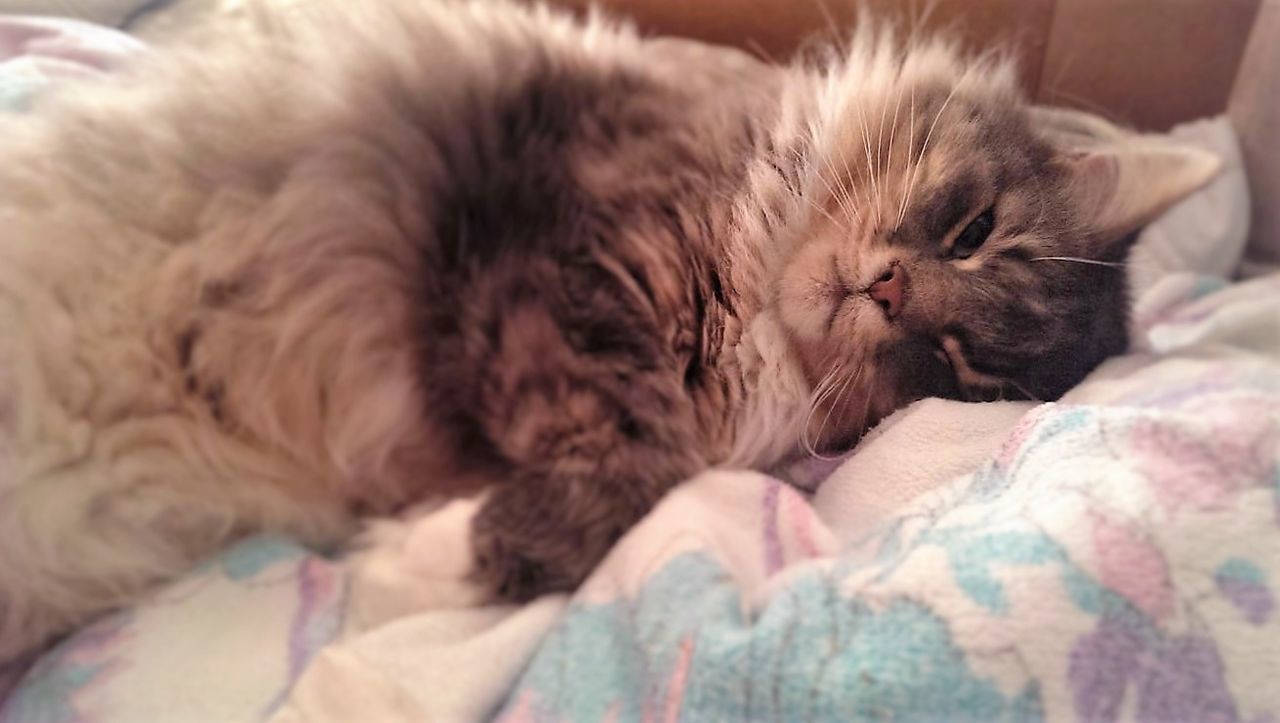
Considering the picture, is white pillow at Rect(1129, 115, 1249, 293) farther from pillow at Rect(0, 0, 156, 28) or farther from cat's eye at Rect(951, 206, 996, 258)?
pillow at Rect(0, 0, 156, 28)

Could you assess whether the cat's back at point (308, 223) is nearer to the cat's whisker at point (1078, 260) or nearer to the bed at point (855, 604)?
the bed at point (855, 604)

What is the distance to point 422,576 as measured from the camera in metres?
1.15

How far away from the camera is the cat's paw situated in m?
1.13

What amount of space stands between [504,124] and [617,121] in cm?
17

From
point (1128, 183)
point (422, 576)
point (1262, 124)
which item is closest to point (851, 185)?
point (1128, 183)

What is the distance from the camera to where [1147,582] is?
33.3 inches

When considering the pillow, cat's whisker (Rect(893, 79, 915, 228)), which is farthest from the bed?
the pillow

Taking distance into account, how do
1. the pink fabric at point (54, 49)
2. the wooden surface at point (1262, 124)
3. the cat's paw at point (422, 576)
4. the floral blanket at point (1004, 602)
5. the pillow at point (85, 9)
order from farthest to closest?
1. the wooden surface at point (1262, 124)
2. the pillow at point (85, 9)
3. the pink fabric at point (54, 49)
4. the cat's paw at point (422, 576)
5. the floral blanket at point (1004, 602)

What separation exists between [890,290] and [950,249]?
0.14 m

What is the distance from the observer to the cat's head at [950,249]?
1173 mm

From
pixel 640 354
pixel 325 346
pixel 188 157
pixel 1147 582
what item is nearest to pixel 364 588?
pixel 325 346

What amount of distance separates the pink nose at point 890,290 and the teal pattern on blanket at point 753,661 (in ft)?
1.30

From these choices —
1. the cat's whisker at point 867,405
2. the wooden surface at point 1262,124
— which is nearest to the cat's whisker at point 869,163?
the cat's whisker at point 867,405

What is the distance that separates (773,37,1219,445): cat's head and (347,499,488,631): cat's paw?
0.56 metres
